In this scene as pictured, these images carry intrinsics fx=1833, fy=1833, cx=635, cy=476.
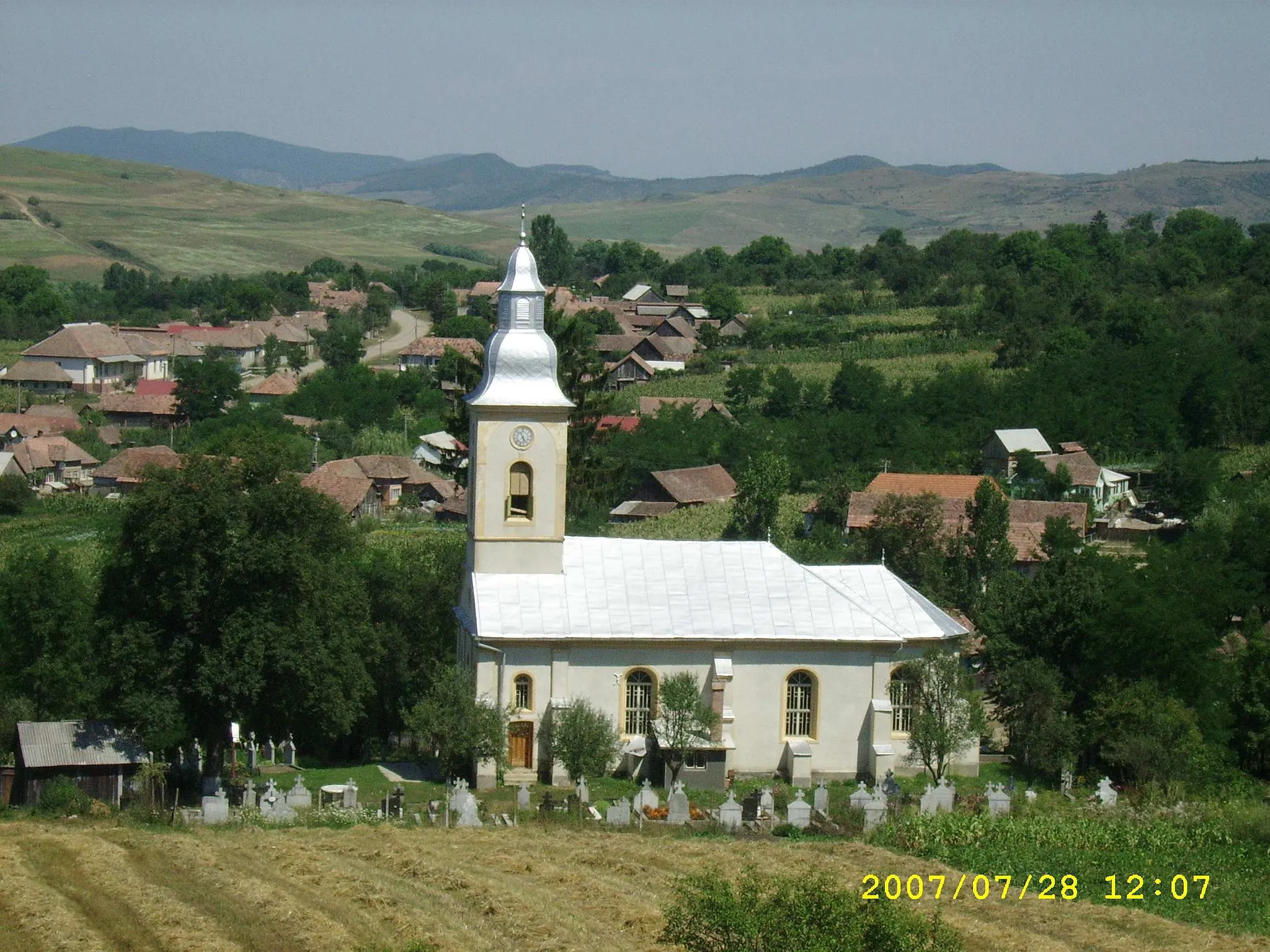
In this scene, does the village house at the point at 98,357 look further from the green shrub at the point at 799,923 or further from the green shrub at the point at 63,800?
the green shrub at the point at 799,923

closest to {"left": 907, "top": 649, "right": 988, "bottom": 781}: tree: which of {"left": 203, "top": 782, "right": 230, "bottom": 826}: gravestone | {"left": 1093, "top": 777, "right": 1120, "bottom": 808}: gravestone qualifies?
{"left": 1093, "top": 777, "right": 1120, "bottom": 808}: gravestone

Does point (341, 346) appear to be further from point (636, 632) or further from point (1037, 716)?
point (1037, 716)

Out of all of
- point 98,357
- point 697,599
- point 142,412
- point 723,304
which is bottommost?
point 142,412

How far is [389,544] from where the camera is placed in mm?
64750

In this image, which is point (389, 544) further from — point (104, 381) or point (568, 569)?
point (104, 381)

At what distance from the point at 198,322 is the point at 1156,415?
8875 centimetres

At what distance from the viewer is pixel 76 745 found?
33906 millimetres

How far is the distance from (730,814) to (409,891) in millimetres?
7874

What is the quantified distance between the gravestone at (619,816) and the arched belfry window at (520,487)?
720cm

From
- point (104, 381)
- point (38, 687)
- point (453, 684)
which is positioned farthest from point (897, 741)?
point (104, 381)

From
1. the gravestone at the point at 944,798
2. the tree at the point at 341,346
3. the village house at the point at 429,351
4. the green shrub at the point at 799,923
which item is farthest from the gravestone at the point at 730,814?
the village house at the point at 429,351

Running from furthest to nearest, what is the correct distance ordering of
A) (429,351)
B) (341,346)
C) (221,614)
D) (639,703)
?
(341,346), (429,351), (639,703), (221,614)

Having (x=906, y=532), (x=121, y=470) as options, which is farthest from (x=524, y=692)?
(x=121, y=470)

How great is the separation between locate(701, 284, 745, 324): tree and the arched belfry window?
290 ft
